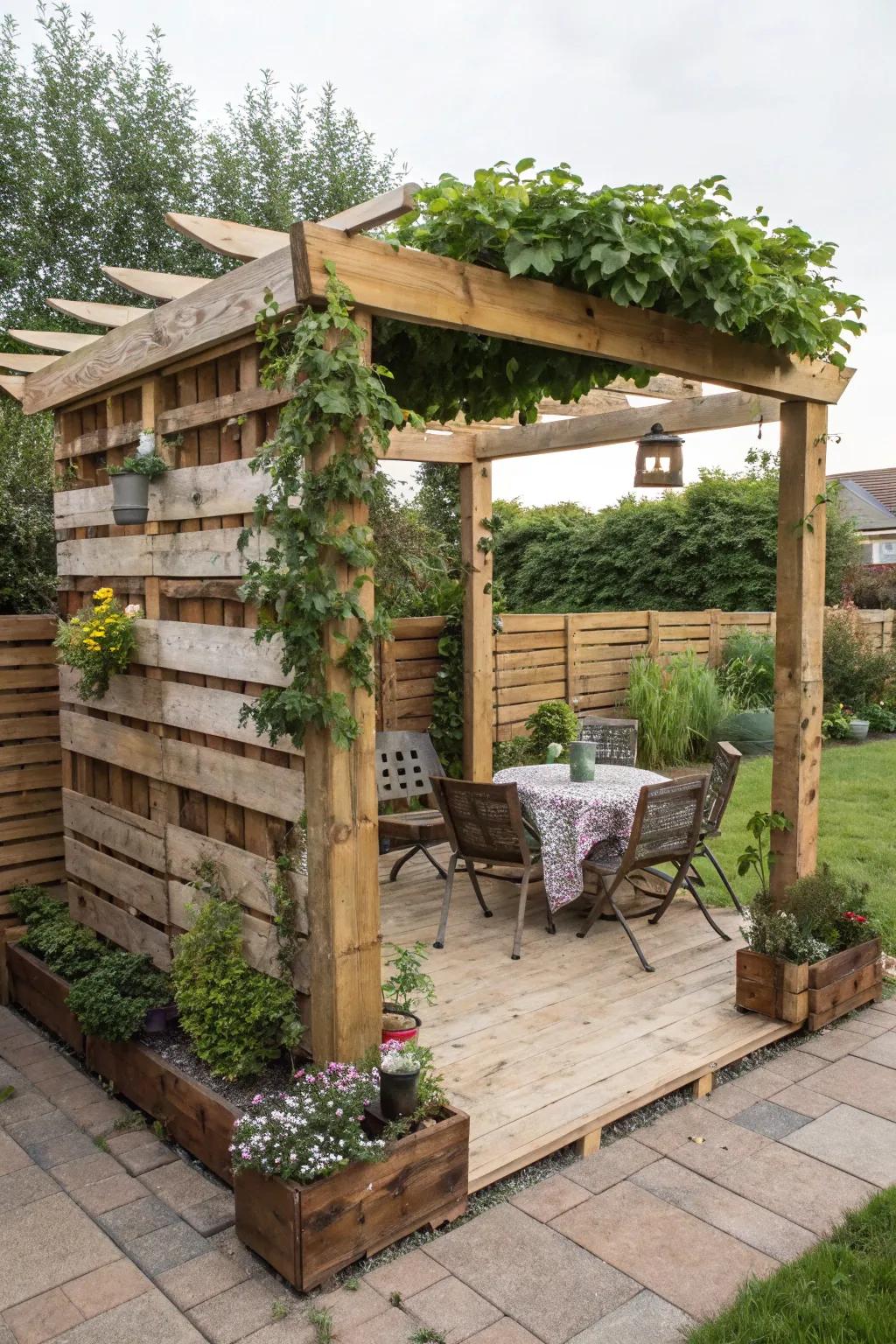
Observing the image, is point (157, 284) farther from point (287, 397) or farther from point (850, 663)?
point (850, 663)

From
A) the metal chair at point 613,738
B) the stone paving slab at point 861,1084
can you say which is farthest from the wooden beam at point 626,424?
the stone paving slab at point 861,1084

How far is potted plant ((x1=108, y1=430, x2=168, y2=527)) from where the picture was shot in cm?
374

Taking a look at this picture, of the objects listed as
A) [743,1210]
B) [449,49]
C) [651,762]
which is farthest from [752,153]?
[743,1210]

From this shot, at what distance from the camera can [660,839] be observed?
4656 mm

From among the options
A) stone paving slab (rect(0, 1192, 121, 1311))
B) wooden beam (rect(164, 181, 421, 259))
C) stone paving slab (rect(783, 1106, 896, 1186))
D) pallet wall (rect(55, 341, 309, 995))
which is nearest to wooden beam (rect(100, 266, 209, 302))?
pallet wall (rect(55, 341, 309, 995))

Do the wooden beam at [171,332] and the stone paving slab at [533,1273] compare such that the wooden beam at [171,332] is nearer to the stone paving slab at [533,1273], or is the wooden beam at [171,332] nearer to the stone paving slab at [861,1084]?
the stone paving slab at [533,1273]

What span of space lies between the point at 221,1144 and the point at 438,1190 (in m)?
0.71

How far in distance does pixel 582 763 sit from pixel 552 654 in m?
3.88

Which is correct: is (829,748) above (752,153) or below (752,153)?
below

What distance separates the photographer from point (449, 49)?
9234 mm

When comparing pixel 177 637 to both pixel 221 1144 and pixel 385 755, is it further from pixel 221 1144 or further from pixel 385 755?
pixel 385 755

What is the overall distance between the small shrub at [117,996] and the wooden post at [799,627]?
2.65m

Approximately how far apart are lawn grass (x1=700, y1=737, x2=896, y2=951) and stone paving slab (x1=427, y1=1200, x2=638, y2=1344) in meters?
2.37

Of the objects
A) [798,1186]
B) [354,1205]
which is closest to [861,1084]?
[798,1186]
